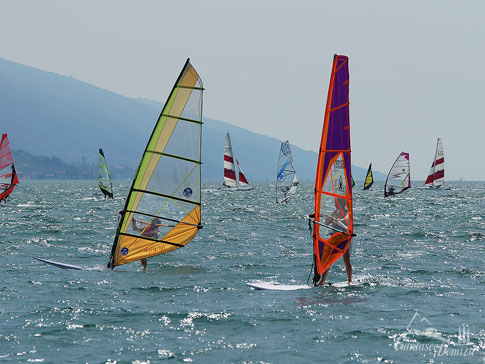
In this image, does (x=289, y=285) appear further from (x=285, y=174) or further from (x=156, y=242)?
(x=285, y=174)

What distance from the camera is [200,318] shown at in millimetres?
13289

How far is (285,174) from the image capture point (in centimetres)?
5925

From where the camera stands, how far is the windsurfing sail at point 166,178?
1809cm

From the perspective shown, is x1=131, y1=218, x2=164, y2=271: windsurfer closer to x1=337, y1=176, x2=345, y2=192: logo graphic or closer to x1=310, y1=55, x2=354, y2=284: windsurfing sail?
x1=310, y1=55, x2=354, y2=284: windsurfing sail

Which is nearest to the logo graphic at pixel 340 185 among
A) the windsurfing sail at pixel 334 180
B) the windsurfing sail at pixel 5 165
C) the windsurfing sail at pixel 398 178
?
the windsurfing sail at pixel 334 180

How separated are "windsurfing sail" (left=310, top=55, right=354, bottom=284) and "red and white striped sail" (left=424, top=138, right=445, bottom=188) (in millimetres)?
75149

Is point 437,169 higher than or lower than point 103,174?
higher

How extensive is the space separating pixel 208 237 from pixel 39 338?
62.2 ft

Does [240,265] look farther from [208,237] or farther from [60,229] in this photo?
[60,229]

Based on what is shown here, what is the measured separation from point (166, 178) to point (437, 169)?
8325 centimetres

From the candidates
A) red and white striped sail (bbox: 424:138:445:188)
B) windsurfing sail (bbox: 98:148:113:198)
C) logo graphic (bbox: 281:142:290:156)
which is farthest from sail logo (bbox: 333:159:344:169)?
red and white striped sail (bbox: 424:138:445:188)

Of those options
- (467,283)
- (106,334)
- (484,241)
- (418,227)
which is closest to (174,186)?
(106,334)

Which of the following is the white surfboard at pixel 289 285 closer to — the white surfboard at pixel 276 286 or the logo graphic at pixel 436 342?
the white surfboard at pixel 276 286

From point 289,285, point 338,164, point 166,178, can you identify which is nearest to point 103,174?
point 166,178
